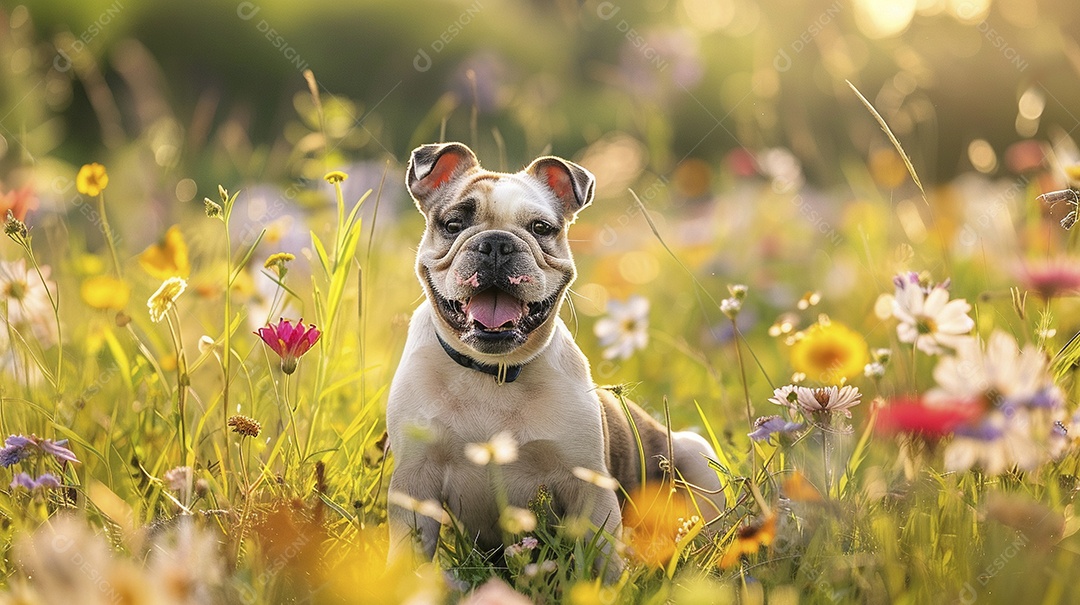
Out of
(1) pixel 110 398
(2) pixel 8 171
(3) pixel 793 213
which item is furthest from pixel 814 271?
(2) pixel 8 171

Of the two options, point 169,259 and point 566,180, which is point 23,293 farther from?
point 566,180

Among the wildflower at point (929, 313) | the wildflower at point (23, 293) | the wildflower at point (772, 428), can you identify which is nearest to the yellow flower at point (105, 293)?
the wildflower at point (23, 293)

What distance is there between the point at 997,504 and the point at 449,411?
1.45 m

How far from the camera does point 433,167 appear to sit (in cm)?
300

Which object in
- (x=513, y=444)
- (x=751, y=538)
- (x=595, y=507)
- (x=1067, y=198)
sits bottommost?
(x=595, y=507)

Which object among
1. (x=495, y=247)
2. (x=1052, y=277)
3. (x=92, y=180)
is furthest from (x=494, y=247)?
(x=1052, y=277)

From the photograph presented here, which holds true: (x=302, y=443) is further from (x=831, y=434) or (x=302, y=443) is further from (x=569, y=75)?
(x=569, y=75)

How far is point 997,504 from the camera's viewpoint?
169cm

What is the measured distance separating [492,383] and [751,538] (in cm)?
92

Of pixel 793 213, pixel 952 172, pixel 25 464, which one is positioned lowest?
pixel 952 172

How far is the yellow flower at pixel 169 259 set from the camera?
2865mm

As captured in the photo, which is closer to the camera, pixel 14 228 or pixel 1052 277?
pixel 1052 277

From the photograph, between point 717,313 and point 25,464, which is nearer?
point 25,464

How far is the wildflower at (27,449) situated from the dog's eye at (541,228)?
4.43 ft
